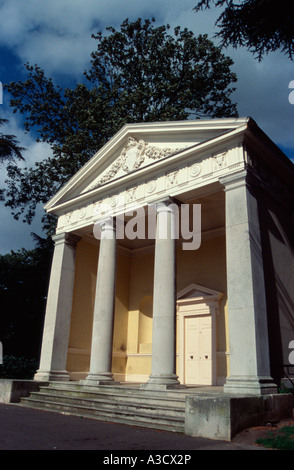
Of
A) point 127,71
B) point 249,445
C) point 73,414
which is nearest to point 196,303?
point 73,414

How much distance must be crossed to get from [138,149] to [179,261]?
594cm

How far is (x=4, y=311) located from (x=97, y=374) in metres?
14.3

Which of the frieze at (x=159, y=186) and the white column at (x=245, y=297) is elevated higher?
the frieze at (x=159, y=186)

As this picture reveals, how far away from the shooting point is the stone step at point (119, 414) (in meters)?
8.68

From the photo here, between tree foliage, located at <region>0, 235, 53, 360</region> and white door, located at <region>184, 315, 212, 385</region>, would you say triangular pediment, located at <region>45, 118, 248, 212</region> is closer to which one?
white door, located at <region>184, 315, 212, 385</region>

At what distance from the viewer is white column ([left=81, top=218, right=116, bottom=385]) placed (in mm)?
13469

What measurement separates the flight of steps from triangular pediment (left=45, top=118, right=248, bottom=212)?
7.69 m

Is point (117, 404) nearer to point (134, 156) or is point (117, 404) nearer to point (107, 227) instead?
point (107, 227)

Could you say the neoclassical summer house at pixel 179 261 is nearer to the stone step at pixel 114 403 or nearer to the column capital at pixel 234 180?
the column capital at pixel 234 180

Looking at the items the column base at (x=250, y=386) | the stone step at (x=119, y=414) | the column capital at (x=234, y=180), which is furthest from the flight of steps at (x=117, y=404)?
the column capital at (x=234, y=180)

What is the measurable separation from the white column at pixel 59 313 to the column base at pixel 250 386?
802 centimetres

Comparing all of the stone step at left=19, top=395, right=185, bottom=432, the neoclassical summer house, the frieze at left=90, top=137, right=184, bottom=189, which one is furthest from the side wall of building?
the stone step at left=19, top=395, right=185, bottom=432

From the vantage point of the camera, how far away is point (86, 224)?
16391 mm
